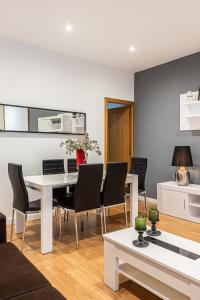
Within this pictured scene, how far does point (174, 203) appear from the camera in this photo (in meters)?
4.18

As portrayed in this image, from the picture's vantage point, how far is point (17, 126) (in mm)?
3820

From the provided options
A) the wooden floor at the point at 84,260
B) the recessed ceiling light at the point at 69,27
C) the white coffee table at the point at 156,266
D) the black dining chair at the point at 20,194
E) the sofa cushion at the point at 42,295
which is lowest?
the wooden floor at the point at 84,260

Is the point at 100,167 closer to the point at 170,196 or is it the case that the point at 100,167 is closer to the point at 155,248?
the point at 155,248

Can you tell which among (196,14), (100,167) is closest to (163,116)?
(196,14)

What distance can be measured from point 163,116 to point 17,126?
9.07 feet

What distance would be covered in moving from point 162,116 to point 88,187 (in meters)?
2.63

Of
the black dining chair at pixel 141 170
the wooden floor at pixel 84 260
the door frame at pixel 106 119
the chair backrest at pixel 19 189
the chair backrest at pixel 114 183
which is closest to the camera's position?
the wooden floor at pixel 84 260

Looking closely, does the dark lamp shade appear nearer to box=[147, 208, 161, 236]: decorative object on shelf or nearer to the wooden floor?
the wooden floor

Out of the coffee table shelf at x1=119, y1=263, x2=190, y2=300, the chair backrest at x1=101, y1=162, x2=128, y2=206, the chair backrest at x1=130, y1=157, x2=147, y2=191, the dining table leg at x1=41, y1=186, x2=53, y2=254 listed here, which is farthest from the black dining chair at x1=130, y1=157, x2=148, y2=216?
the coffee table shelf at x1=119, y1=263, x2=190, y2=300

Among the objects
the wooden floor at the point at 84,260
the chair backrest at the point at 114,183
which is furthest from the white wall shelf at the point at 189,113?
the chair backrest at the point at 114,183

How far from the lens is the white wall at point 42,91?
3.74 m

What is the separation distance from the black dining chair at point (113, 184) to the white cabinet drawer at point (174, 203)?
1247 millimetres

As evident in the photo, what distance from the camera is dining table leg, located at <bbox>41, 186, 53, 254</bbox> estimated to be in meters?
2.76

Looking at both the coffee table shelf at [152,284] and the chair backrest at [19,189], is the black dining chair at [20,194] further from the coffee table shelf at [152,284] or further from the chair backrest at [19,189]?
the coffee table shelf at [152,284]
